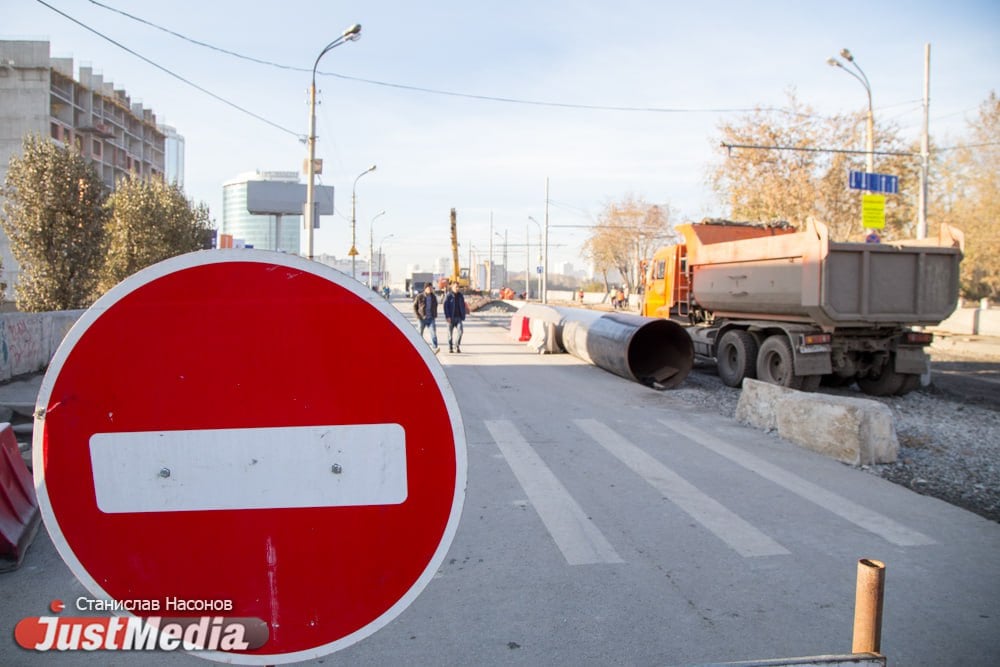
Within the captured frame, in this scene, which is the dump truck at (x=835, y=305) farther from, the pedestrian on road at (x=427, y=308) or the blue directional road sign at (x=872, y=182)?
the blue directional road sign at (x=872, y=182)

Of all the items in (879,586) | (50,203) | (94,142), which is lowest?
(879,586)

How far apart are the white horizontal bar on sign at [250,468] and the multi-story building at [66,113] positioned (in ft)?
182

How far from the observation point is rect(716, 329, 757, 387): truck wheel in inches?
524

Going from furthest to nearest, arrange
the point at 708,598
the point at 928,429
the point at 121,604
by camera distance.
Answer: the point at 928,429 → the point at 708,598 → the point at 121,604

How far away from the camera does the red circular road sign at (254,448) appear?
1477 mm

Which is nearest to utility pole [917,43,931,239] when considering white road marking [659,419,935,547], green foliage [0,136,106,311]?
white road marking [659,419,935,547]

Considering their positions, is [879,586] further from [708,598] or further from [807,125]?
[807,125]

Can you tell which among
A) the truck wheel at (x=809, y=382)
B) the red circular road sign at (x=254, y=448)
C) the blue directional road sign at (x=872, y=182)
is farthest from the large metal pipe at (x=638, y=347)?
the blue directional road sign at (x=872, y=182)

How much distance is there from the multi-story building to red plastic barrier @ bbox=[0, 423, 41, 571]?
5101 centimetres

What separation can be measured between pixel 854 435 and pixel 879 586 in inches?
241

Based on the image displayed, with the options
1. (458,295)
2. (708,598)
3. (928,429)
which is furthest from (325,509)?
(458,295)

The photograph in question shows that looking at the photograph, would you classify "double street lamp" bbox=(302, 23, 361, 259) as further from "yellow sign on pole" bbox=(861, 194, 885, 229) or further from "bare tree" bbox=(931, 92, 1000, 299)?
"bare tree" bbox=(931, 92, 1000, 299)

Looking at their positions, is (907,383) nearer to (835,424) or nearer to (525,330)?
(835,424)

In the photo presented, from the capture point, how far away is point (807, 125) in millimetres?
32219
